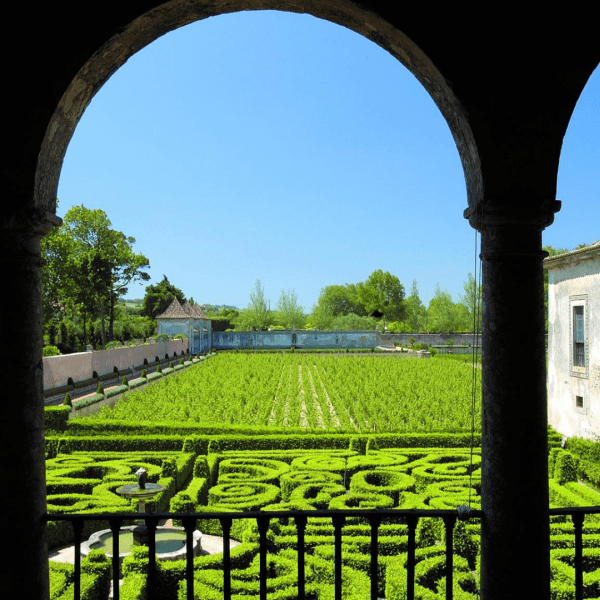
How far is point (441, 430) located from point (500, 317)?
41.2ft

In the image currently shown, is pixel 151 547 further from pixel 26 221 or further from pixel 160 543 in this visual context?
pixel 160 543

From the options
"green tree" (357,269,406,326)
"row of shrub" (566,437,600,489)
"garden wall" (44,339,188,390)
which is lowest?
"row of shrub" (566,437,600,489)

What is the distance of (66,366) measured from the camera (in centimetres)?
2277

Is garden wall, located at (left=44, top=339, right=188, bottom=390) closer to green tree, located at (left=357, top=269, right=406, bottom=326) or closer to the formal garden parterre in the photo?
the formal garden parterre

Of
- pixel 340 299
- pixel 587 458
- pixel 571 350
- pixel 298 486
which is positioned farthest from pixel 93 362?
pixel 340 299

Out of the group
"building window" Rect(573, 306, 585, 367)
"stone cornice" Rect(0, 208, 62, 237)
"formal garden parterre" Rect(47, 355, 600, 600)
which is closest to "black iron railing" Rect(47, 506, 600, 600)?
"formal garden parterre" Rect(47, 355, 600, 600)

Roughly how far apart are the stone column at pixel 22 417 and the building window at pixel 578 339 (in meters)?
14.1

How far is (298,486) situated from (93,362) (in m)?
19.1

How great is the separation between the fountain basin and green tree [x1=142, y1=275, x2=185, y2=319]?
6014cm

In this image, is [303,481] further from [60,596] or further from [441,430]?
[441,430]

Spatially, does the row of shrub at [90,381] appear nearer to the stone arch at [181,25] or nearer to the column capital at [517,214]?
the stone arch at [181,25]

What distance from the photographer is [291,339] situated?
5694 centimetres

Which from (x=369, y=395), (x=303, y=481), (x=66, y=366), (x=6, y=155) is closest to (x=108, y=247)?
(x=66, y=366)

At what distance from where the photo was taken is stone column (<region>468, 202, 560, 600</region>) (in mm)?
2652
